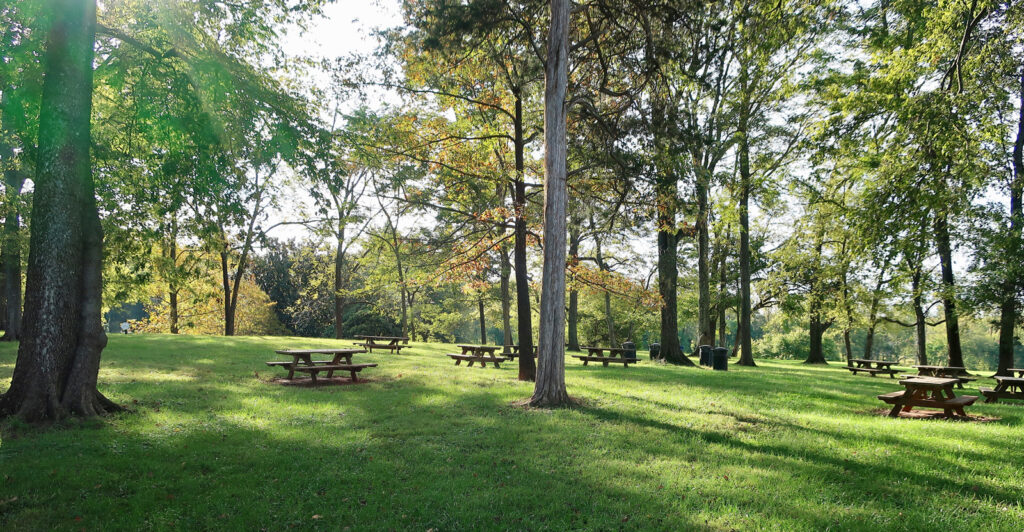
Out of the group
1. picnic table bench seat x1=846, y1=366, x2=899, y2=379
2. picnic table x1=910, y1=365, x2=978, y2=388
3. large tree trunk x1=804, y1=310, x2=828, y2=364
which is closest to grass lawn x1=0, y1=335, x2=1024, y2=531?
picnic table x1=910, y1=365, x2=978, y2=388

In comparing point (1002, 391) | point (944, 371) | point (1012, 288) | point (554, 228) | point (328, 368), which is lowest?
point (944, 371)

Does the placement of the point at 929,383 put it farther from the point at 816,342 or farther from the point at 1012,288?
the point at 816,342

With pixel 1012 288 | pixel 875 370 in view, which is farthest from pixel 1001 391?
pixel 875 370

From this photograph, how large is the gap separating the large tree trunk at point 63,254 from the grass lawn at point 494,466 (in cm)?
60

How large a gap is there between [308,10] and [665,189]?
28.4ft

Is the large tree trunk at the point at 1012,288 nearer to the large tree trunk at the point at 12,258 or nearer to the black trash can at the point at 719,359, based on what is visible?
the black trash can at the point at 719,359

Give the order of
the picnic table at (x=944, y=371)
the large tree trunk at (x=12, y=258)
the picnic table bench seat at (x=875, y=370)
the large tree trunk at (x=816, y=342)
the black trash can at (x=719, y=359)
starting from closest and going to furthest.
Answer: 1. the picnic table at (x=944, y=371)
2. the large tree trunk at (x=12, y=258)
3. the black trash can at (x=719, y=359)
4. the picnic table bench seat at (x=875, y=370)
5. the large tree trunk at (x=816, y=342)

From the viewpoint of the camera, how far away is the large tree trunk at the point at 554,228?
8.70 metres

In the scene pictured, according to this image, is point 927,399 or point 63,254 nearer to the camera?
point 63,254

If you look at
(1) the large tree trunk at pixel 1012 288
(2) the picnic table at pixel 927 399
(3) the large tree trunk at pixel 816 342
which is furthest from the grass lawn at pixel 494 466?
(3) the large tree trunk at pixel 816 342

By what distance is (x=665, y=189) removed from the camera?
11125mm

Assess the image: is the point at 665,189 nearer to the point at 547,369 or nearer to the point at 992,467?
the point at 547,369

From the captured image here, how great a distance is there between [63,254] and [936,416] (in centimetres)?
1436

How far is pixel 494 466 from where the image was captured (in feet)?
17.6
